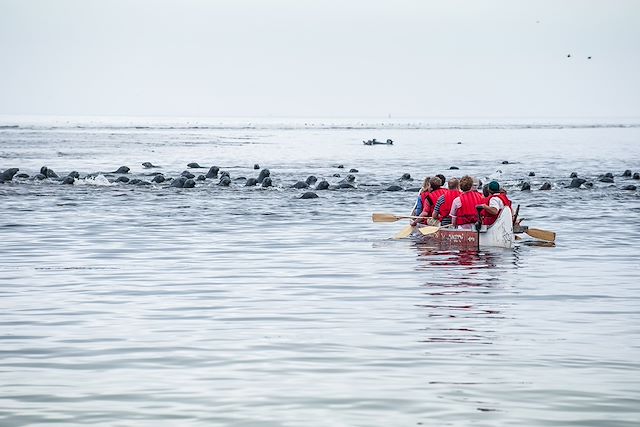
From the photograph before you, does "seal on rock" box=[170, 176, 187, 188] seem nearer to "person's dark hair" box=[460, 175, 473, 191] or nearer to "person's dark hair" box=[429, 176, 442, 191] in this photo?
"person's dark hair" box=[429, 176, 442, 191]

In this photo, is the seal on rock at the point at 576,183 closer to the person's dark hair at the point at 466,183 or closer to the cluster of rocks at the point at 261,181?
the cluster of rocks at the point at 261,181

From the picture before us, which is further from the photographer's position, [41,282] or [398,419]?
[41,282]

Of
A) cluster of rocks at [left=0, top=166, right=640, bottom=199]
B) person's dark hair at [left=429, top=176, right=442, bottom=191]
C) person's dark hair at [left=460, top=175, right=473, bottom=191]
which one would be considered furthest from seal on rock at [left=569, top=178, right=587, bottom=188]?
person's dark hair at [left=460, top=175, right=473, bottom=191]

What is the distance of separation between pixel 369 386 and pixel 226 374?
1762 mm

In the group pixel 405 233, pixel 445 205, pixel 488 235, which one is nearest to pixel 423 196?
pixel 405 233

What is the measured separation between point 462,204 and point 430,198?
1.67 m

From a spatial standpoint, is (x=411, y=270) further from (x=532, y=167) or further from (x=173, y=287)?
(x=532, y=167)

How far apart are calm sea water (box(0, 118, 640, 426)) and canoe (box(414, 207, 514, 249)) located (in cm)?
45

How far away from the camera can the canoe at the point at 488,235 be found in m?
28.3

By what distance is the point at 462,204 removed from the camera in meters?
29.1

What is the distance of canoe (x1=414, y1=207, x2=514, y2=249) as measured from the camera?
1115 inches

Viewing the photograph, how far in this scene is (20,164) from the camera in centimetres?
7106

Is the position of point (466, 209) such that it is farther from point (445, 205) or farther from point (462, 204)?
point (445, 205)

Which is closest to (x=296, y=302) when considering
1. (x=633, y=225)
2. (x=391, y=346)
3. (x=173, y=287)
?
(x=173, y=287)
